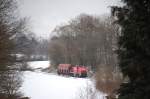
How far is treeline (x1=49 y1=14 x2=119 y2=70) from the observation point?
74625mm

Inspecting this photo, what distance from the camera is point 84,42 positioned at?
80000mm

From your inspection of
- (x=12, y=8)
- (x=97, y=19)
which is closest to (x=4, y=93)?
(x=12, y=8)

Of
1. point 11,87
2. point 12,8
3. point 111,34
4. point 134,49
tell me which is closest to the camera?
point 134,49

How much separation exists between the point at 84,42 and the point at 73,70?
42.1 feet

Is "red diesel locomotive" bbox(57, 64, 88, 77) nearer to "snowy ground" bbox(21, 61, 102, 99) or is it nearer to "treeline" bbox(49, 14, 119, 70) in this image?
"treeline" bbox(49, 14, 119, 70)

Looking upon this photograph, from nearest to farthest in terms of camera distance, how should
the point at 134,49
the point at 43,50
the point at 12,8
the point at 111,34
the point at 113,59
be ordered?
the point at 134,49, the point at 12,8, the point at 113,59, the point at 111,34, the point at 43,50

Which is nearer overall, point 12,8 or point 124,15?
point 124,15

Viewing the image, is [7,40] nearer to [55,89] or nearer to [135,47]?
[135,47]

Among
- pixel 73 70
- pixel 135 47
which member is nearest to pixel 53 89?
pixel 73 70

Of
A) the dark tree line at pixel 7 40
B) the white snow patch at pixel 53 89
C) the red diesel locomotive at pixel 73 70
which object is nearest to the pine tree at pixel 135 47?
the dark tree line at pixel 7 40

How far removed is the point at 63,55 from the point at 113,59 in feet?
85.9

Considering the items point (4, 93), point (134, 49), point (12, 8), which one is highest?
point (12, 8)

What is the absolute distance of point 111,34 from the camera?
7125cm

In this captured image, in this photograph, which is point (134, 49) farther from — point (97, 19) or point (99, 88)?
point (97, 19)
